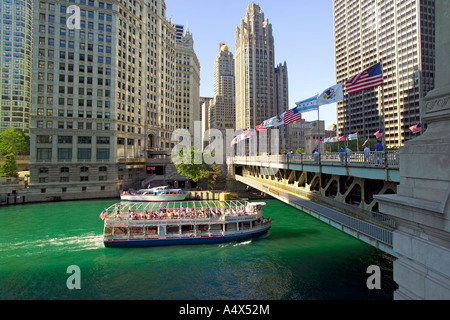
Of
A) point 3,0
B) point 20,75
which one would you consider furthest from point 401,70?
point 3,0

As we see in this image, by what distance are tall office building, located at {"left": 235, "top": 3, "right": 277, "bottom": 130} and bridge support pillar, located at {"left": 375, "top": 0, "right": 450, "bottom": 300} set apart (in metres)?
145

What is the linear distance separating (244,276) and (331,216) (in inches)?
366

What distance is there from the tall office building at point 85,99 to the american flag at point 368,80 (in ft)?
191

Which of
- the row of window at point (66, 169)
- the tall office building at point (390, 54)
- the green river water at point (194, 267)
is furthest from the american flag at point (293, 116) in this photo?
the tall office building at point (390, 54)

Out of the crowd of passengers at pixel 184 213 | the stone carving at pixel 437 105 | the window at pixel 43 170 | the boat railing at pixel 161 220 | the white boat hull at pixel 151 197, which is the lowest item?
the white boat hull at pixel 151 197

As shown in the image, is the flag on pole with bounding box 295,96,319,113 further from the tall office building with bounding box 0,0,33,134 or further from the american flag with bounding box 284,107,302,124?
the tall office building with bounding box 0,0,33,134

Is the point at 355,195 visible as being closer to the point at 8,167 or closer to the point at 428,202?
the point at 428,202

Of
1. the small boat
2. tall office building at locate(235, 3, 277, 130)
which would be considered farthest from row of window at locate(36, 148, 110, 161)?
tall office building at locate(235, 3, 277, 130)

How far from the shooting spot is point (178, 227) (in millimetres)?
31812

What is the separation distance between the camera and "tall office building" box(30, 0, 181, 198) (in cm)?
5912

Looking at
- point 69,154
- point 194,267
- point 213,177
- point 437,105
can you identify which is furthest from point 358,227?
point 69,154

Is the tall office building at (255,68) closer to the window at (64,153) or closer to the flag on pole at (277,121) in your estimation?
the window at (64,153)

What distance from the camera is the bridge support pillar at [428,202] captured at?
23.4 feet
